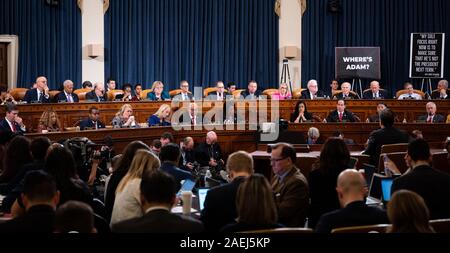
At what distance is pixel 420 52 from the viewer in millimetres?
16828

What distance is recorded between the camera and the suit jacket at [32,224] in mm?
3895

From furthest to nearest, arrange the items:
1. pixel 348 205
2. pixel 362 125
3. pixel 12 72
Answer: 1. pixel 12 72
2. pixel 362 125
3. pixel 348 205

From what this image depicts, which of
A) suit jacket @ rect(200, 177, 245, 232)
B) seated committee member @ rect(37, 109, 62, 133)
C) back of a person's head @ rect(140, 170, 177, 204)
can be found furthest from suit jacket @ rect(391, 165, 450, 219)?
seated committee member @ rect(37, 109, 62, 133)

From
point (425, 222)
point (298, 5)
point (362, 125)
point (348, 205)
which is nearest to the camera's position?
point (425, 222)

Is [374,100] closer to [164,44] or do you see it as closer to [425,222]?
[164,44]

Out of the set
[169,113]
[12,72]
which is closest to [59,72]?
[12,72]

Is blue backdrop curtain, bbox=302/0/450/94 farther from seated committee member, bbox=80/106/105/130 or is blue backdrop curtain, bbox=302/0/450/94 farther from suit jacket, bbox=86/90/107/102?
seated committee member, bbox=80/106/105/130

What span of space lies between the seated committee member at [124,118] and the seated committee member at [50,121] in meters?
1.01

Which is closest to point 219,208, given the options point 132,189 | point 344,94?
point 132,189

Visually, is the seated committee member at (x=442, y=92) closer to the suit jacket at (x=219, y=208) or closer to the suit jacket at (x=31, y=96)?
the suit jacket at (x=31, y=96)

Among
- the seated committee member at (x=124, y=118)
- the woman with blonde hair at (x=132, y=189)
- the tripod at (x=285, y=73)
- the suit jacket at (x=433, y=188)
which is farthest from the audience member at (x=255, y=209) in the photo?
the tripod at (x=285, y=73)

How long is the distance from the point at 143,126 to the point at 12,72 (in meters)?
5.02
